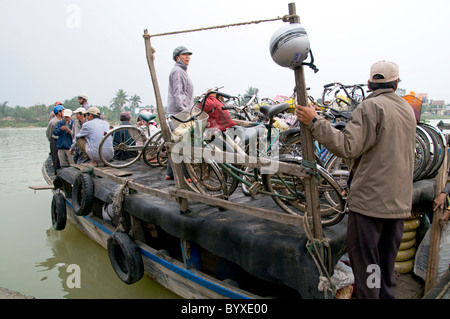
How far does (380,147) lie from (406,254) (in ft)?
6.04

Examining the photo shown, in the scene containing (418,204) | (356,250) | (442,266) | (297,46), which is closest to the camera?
(297,46)

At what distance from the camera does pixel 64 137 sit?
6859 mm

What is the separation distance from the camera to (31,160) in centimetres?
1714

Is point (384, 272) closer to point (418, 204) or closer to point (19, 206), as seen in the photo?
point (418, 204)

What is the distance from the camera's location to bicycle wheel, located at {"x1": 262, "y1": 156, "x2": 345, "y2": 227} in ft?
8.31

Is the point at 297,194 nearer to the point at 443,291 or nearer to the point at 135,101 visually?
the point at 443,291

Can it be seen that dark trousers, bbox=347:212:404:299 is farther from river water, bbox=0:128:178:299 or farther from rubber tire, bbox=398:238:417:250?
river water, bbox=0:128:178:299

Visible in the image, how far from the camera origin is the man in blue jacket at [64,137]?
6.82 meters

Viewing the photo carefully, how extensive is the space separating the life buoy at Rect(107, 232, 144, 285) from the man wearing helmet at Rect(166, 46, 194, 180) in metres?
1.79

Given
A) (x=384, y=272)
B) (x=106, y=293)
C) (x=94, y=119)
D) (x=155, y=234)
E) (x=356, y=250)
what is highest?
(x=94, y=119)

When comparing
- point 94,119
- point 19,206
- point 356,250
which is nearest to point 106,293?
point 94,119

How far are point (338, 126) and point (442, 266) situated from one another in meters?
1.65

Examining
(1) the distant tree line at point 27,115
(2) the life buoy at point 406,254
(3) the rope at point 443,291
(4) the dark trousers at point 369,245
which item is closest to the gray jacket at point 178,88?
(4) the dark trousers at point 369,245

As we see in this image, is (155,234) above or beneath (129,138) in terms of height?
beneath
